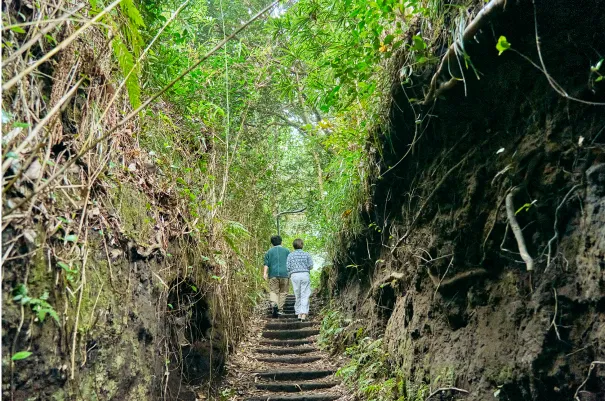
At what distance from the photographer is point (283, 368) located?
6902mm

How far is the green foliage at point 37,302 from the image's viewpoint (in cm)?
204

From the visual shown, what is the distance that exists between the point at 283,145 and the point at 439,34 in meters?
9.79

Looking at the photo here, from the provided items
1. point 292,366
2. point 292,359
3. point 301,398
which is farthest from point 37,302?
point 292,359

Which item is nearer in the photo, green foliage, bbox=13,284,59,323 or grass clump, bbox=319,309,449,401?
green foliage, bbox=13,284,59,323

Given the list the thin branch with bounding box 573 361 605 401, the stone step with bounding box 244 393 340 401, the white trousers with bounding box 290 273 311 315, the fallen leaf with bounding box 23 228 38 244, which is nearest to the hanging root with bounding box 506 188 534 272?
the thin branch with bounding box 573 361 605 401

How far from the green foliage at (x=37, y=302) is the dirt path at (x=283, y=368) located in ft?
13.0

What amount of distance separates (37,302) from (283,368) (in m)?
5.28

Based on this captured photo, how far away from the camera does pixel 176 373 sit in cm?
449

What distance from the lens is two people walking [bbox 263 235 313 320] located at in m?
9.04

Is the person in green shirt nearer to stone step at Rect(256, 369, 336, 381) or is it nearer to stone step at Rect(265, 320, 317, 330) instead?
stone step at Rect(265, 320, 317, 330)

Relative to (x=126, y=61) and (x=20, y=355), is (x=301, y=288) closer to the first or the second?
(x=126, y=61)

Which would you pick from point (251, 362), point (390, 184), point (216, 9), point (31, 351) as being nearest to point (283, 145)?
point (216, 9)

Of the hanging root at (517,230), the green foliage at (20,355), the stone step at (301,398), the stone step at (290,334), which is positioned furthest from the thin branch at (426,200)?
the stone step at (290,334)

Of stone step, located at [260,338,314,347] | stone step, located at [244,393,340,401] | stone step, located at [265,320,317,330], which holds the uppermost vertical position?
stone step, located at [265,320,317,330]
